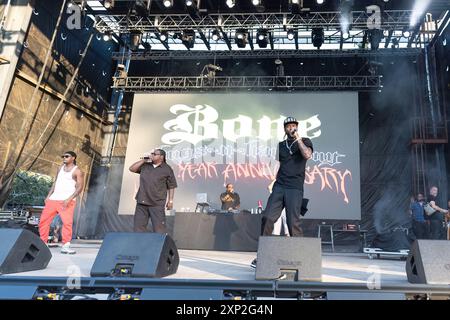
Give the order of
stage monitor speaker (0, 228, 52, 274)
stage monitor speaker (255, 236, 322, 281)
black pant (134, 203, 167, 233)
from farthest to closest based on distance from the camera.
→ black pant (134, 203, 167, 233) → stage monitor speaker (0, 228, 52, 274) → stage monitor speaker (255, 236, 322, 281)

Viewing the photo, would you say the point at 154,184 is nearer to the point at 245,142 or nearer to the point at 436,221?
the point at 436,221

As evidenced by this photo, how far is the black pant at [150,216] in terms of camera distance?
446 cm

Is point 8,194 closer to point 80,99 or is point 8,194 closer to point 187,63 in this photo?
point 80,99

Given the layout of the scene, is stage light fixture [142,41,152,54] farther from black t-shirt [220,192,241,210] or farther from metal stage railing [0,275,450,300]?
metal stage railing [0,275,450,300]

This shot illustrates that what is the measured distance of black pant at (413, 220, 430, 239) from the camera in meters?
7.45

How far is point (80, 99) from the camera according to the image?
42.3 ft

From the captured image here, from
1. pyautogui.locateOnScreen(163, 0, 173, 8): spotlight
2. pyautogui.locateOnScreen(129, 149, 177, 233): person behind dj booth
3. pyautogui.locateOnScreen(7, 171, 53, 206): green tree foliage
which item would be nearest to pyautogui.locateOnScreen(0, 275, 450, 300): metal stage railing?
pyautogui.locateOnScreen(129, 149, 177, 233): person behind dj booth

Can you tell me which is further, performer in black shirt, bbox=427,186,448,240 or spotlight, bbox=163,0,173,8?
spotlight, bbox=163,0,173,8

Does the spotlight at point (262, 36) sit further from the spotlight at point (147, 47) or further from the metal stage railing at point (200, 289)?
the metal stage railing at point (200, 289)

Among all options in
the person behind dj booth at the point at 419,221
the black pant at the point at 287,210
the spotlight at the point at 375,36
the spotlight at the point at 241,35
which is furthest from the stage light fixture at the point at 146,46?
the black pant at the point at 287,210

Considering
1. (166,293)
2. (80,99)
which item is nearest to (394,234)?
(166,293)

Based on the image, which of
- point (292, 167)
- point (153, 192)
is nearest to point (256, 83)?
point (153, 192)

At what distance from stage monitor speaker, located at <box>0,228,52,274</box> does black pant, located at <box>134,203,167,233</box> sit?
119cm
